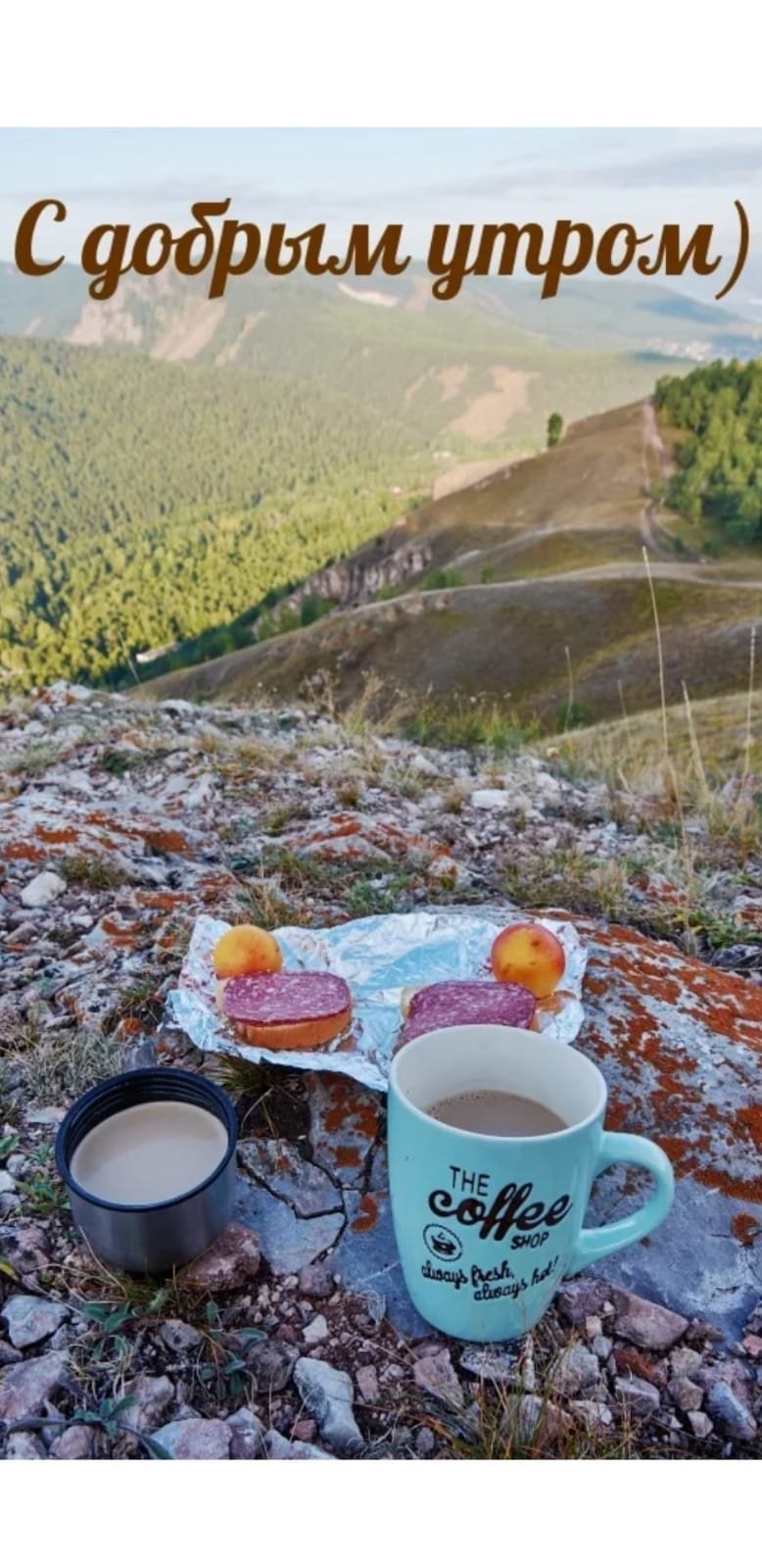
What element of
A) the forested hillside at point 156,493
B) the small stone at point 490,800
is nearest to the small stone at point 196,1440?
the small stone at point 490,800

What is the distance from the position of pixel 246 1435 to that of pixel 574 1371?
0.30 m

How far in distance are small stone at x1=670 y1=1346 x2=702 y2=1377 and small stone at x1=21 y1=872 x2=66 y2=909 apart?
126 cm

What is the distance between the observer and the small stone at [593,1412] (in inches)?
36.8

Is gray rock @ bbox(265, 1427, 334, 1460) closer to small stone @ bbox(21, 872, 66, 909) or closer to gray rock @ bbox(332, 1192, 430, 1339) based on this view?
gray rock @ bbox(332, 1192, 430, 1339)

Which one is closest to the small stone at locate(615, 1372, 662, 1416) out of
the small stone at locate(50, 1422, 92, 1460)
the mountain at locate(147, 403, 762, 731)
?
the small stone at locate(50, 1422, 92, 1460)

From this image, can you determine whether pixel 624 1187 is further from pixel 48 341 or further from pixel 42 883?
pixel 48 341

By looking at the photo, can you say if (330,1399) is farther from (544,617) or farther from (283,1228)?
(544,617)

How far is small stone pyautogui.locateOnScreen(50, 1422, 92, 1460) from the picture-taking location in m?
0.91

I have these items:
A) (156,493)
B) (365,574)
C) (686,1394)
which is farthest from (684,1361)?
(156,493)

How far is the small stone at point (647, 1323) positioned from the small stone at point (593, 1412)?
0.07m

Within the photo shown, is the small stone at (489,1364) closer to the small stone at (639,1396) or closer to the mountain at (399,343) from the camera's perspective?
the small stone at (639,1396)

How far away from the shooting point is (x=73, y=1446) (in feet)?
3.01

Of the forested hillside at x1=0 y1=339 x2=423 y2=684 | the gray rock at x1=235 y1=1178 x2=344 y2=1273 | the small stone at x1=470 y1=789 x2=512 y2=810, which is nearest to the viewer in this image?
the gray rock at x1=235 y1=1178 x2=344 y2=1273

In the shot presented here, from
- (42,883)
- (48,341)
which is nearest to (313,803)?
(42,883)
